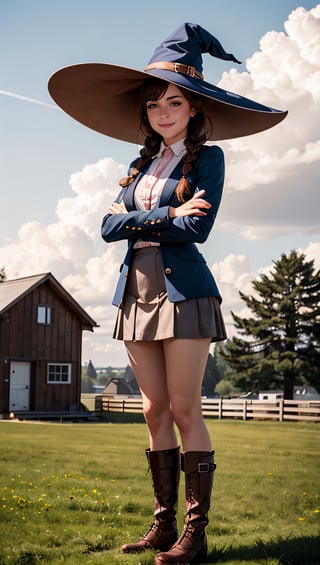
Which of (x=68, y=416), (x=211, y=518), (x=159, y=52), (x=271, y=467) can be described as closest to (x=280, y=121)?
(x=159, y=52)

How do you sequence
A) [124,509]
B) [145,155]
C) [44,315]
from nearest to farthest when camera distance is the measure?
[145,155], [124,509], [44,315]

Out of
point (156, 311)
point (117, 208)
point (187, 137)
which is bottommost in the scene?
point (156, 311)

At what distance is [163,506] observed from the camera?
366 centimetres

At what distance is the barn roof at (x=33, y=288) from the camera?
2384 centimetres

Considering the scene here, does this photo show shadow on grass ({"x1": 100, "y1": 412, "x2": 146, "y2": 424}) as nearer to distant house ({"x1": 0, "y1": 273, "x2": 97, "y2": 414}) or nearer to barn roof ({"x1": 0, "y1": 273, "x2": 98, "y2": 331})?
distant house ({"x1": 0, "y1": 273, "x2": 97, "y2": 414})

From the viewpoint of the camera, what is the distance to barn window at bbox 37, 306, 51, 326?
974 inches

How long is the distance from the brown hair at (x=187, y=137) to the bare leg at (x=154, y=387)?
781 millimetres

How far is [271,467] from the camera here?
786 centimetres

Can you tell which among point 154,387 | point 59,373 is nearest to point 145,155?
point 154,387

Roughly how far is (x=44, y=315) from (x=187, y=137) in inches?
852

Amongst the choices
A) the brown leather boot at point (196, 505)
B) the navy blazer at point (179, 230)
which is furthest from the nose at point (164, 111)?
the brown leather boot at point (196, 505)

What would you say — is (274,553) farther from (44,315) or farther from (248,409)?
(44,315)

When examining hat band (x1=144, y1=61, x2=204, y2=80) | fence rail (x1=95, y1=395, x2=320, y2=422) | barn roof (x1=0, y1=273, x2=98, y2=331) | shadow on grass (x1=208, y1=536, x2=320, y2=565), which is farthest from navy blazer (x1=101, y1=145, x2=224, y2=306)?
barn roof (x1=0, y1=273, x2=98, y2=331)

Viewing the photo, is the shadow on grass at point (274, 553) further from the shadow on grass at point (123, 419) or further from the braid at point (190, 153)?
the shadow on grass at point (123, 419)
